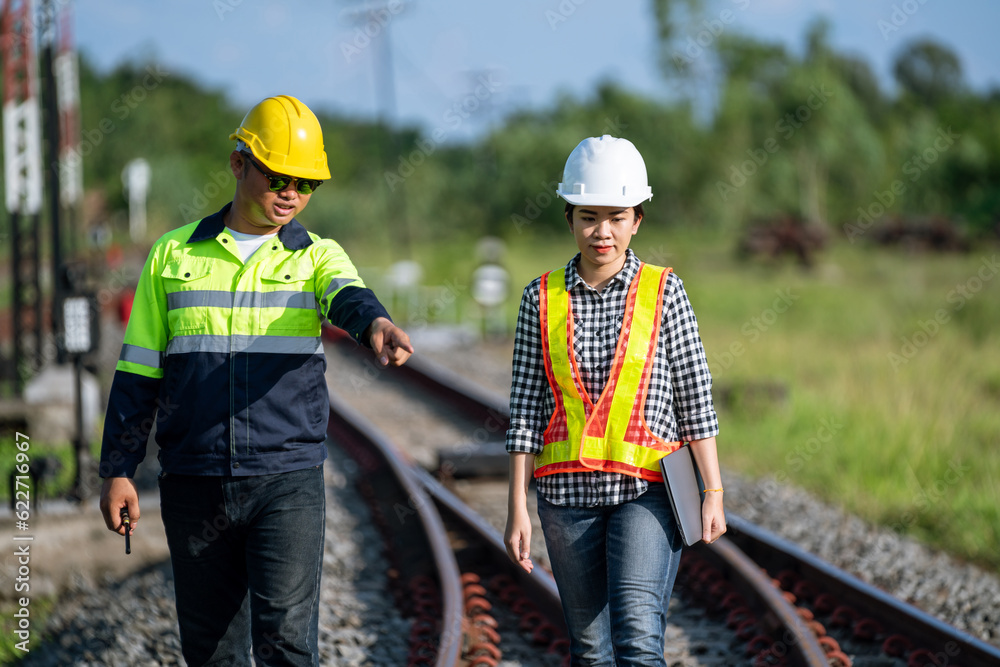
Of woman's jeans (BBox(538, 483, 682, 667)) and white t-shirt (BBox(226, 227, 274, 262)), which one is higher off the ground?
white t-shirt (BBox(226, 227, 274, 262))

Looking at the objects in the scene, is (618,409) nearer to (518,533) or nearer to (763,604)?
(518,533)

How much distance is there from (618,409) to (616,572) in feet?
1.41

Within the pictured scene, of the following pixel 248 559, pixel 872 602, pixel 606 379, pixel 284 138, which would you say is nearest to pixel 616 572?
pixel 606 379

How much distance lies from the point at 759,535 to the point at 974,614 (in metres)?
1.18

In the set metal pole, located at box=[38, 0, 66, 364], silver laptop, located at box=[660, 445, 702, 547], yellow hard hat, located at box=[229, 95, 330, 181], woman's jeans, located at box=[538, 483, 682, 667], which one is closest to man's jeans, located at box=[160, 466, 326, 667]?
woman's jeans, located at box=[538, 483, 682, 667]

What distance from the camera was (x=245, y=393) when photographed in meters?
2.57

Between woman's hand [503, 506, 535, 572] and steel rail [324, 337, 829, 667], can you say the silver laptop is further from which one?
steel rail [324, 337, 829, 667]

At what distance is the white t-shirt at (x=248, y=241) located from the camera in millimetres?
2658

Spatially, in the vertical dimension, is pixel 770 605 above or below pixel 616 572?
below

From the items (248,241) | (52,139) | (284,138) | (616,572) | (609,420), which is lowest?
(616,572)

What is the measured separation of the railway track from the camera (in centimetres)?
396

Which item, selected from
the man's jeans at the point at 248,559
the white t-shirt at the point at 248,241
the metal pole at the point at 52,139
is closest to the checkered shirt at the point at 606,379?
the man's jeans at the point at 248,559

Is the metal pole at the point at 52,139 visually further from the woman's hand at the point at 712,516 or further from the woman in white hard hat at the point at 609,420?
the woman's hand at the point at 712,516

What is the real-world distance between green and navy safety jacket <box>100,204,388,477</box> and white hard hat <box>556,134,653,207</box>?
62 cm
